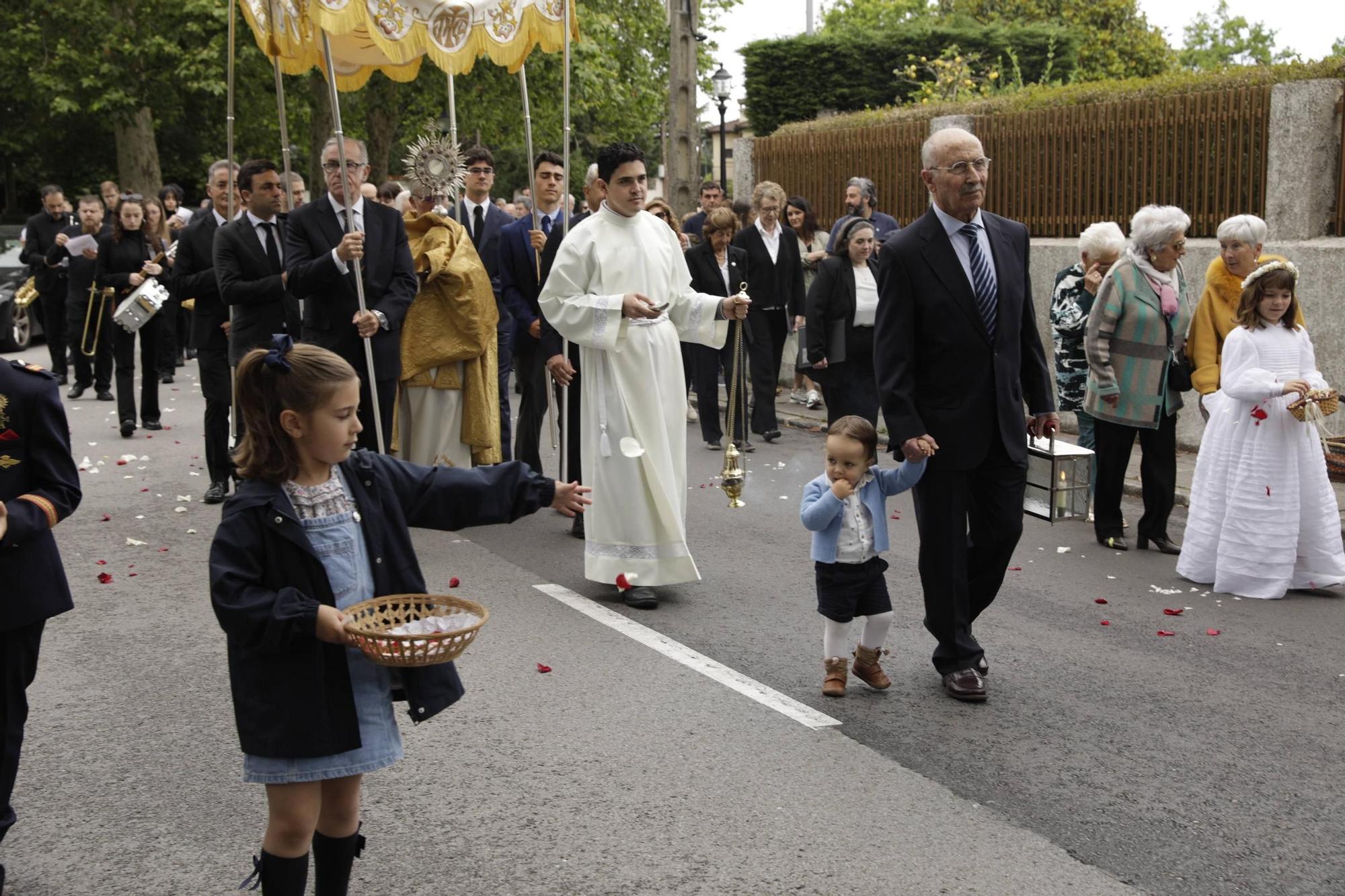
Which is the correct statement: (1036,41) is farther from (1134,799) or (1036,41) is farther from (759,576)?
(1134,799)

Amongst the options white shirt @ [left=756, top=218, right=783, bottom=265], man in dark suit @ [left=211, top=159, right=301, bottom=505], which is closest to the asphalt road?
man in dark suit @ [left=211, top=159, right=301, bottom=505]

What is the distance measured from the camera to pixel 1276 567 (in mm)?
7562

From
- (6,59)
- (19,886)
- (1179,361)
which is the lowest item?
(19,886)

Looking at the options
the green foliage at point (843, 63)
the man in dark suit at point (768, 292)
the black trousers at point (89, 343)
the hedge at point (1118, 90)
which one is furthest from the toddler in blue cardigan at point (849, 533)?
the green foliage at point (843, 63)

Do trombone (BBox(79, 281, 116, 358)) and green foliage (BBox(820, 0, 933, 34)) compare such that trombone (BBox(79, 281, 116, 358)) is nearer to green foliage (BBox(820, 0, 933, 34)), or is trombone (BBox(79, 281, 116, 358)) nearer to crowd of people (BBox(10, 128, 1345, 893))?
crowd of people (BBox(10, 128, 1345, 893))

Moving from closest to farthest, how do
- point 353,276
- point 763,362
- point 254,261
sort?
point 353,276
point 254,261
point 763,362

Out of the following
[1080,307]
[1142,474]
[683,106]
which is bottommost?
[1142,474]

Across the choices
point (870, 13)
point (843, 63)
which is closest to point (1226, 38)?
Answer: point (870, 13)

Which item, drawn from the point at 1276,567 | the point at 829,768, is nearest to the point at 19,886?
the point at 829,768

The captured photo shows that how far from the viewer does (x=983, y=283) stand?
226 inches

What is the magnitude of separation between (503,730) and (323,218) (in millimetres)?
4204

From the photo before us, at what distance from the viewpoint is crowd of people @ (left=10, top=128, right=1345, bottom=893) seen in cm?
347

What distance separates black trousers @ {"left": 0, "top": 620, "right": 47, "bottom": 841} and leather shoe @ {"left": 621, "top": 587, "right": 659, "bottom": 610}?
3504 mm

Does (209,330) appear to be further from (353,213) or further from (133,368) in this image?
(133,368)
